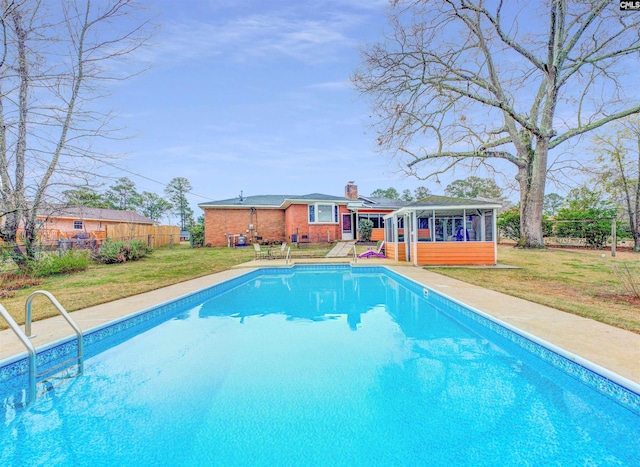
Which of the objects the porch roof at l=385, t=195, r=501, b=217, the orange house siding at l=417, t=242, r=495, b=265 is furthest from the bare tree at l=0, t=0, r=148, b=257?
the orange house siding at l=417, t=242, r=495, b=265

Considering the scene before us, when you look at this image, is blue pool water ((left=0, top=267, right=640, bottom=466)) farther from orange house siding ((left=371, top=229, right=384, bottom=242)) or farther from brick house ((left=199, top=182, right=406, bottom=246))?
orange house siding ((left=371, top=229, right=384, bottom=242))

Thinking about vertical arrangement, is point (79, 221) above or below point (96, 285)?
above

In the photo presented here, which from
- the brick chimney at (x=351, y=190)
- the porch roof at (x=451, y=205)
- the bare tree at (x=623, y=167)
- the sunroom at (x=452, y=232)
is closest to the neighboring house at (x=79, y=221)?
the porch roof at (x=451, y=205)

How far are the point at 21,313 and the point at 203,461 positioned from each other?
5.44 metres

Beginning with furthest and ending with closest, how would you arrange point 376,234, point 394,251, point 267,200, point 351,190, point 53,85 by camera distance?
1. point 267,200
2. point 351,190
3. point 376,234
4. point 394,251
5. point 53,85

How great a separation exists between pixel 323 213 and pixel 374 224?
4.86 m

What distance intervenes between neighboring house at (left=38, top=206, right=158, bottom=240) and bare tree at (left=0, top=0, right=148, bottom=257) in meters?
0.80

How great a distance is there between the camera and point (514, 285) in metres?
7.93

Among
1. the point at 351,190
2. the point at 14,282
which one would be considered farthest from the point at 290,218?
the point at 14,282

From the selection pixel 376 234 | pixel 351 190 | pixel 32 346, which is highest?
pixel 351 190

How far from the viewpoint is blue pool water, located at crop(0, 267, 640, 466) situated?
7.98 ft

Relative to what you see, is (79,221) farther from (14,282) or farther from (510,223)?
(510,223)

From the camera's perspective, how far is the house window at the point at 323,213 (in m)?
21.7

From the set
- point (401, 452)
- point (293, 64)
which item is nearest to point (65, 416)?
point (401, 452)
